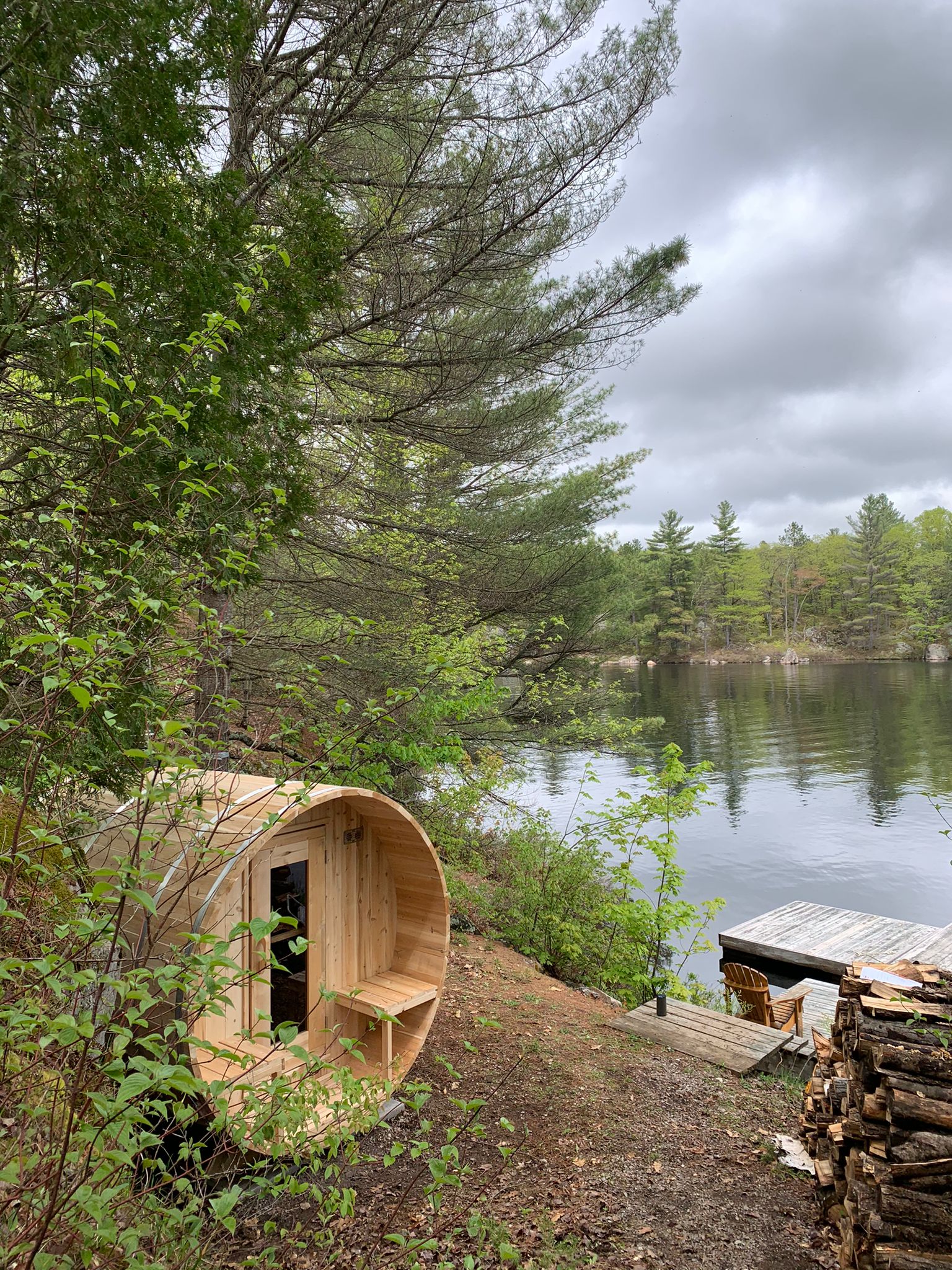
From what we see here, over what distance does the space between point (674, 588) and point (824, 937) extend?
41.0 metres

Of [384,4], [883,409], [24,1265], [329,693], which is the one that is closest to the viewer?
[24,1265]

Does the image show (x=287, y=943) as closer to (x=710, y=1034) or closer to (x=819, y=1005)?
(x=710, y=1034)

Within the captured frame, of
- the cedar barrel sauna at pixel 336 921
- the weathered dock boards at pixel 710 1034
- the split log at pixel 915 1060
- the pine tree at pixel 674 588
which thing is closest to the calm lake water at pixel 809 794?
the weathered dock boards at pixel 710 1034

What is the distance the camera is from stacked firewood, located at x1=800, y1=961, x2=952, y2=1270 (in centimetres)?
280

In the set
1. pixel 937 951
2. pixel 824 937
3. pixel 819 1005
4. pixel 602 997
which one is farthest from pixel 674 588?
pixel 602 997

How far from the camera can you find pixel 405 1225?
3.20 m

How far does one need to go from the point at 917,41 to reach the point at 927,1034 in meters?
24.7

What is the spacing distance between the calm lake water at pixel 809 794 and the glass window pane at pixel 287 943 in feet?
22.3

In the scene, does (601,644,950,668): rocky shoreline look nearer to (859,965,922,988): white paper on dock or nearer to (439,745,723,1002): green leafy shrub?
(439,745,723,1002): green leafy shrub

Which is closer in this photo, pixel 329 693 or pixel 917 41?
pixel 329 693

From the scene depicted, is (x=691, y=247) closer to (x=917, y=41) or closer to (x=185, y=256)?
(x=185, y=256)

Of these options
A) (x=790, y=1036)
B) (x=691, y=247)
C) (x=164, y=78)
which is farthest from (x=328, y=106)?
A: (x=790, y=1036)

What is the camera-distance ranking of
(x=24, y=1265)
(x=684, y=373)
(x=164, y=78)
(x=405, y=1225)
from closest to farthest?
1. (x=24, y=1265)
2. (x=164, y=78)
3. (x=405, y=1225)
4. (x=684, y=373)

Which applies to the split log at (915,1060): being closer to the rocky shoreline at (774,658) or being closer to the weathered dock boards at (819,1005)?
the weathered dock boards at (819,1005)
